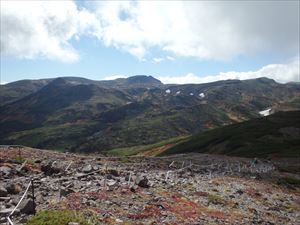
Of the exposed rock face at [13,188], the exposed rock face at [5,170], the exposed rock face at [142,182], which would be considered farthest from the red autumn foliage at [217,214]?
the exposed rock face at [5,170]

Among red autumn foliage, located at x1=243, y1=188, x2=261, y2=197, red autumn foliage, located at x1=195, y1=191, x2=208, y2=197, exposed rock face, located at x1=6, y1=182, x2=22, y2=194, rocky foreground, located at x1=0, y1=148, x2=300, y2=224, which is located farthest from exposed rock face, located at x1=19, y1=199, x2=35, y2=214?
red autumn foliage, located at x1=243, y1=188, x2=261, y2=197

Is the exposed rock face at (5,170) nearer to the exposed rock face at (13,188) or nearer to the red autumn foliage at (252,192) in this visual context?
the exposed rock face at (13,188)

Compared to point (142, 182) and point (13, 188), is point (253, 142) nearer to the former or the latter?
point (142, 182)

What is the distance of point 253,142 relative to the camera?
15575 centimetres

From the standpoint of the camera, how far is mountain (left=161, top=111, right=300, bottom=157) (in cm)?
13355

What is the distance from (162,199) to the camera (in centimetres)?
3052

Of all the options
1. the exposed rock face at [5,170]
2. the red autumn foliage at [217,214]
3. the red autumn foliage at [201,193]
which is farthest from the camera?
the red autumn foliage at [201,193]

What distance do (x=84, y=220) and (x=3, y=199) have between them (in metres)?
7.39

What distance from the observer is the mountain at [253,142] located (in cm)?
13355

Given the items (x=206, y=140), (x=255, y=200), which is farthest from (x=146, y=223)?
(x=206, y=140)

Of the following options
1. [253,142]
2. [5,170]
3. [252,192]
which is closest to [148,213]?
[5,170]

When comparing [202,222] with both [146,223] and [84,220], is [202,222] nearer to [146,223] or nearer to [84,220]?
[146,223]

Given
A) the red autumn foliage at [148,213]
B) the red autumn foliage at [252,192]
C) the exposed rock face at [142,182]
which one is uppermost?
the exposed rock face at [142,182]

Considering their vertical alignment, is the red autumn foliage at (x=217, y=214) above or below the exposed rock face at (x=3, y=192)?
below
